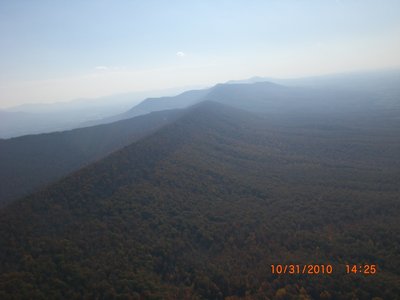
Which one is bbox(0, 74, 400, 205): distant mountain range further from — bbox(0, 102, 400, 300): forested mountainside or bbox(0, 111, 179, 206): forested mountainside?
bbox(0, 102, 400, 300): forested mountainside

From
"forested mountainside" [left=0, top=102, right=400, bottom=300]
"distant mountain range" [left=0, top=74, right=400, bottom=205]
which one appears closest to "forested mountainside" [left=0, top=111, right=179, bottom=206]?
"distant mountain range" [left=0, top=74, right=400, bottom=205]

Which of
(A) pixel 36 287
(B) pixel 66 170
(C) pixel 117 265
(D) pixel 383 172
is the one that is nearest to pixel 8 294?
(A) pixel 36 287

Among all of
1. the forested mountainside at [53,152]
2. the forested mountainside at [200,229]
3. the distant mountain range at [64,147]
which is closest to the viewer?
the forested mountainside at [200,229]

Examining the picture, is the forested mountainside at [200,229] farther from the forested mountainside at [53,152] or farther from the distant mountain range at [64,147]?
the distant mountain range at [64,147]

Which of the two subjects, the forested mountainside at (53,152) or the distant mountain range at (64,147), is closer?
the forested mountainside at (53,152)

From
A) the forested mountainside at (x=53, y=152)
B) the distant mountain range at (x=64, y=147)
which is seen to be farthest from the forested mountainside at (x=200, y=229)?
the distant mountain range at (x=64, y=147)

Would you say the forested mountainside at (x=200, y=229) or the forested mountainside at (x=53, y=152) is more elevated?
the forested mountainside at (x=53, y=152)
